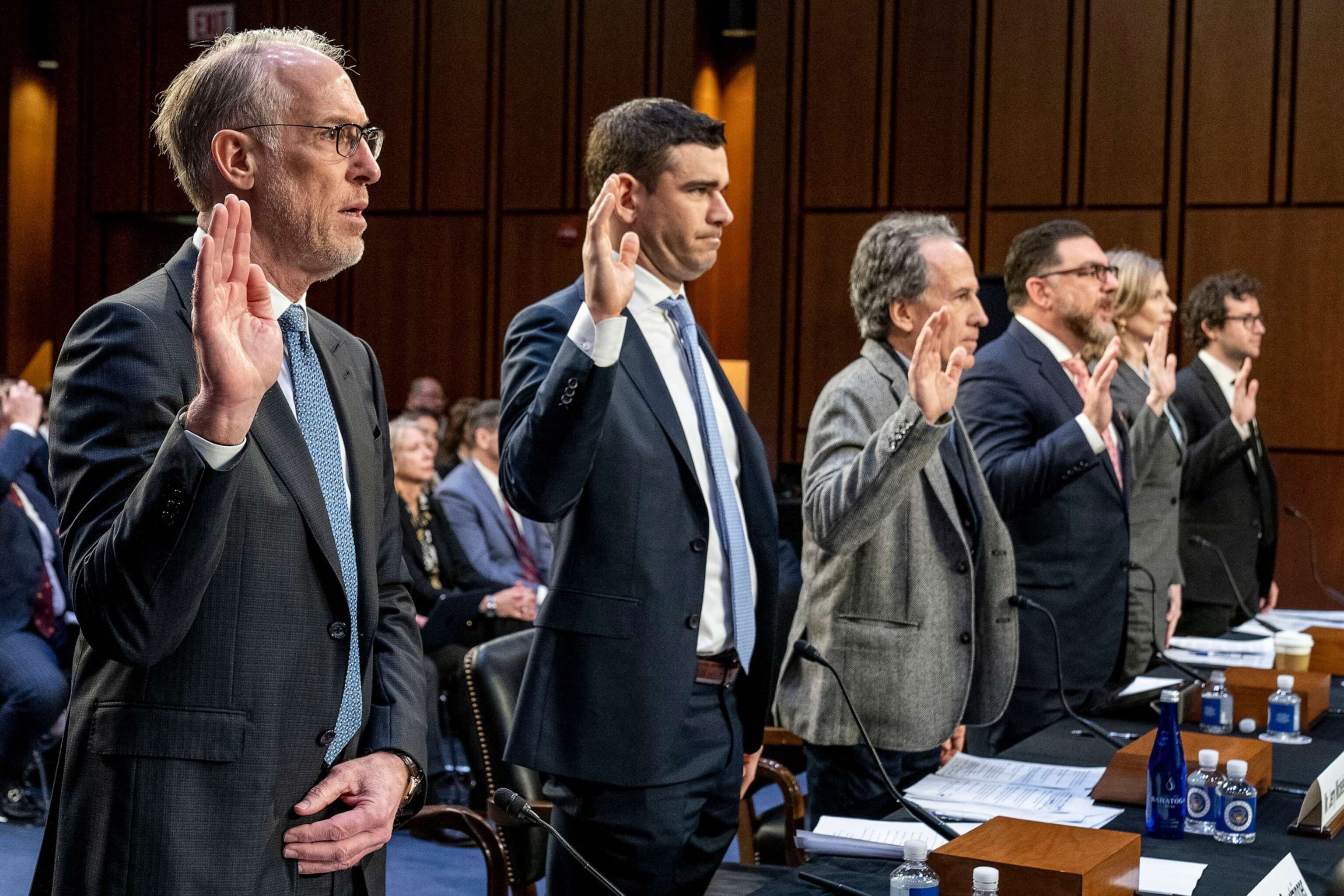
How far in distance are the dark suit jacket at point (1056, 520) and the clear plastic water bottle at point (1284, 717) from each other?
539mm

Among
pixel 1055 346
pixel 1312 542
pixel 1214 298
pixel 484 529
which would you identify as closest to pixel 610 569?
pixel 1055 346

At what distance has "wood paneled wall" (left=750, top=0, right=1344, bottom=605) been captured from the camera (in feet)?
24.0

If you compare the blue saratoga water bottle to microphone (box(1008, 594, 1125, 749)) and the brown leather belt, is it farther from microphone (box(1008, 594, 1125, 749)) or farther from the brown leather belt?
the brown leather belt

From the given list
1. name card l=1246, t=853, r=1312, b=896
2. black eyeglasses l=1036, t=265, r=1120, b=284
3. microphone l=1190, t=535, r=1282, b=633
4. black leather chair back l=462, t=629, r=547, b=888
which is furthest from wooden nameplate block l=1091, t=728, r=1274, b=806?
microphone l=1190, t=535, r=1282, b=633

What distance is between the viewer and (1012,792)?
213 cm

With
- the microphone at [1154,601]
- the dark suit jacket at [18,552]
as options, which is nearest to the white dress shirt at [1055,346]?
the microphone at [1154,601]

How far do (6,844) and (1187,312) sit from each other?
476cm

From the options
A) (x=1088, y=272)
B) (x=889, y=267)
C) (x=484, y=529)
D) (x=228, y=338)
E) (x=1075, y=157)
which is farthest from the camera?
(x=1075, y=157)

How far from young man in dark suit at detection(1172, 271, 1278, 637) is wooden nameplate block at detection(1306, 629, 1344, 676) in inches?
52.0

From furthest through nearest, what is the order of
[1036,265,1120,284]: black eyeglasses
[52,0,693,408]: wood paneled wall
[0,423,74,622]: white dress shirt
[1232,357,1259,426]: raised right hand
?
[52,0,693,408]: wood paneled wall
[1232,357,1259,426]: raised right hand
[0,423,74,622]: white dress shirt
[1036,265,1120,284]: black eyeglasses

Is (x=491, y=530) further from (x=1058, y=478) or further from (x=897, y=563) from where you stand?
(x=897, y=563)

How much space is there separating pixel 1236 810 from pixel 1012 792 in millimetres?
336

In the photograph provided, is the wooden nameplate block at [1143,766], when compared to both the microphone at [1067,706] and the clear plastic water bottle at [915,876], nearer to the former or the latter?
the microphone at [1067,706]

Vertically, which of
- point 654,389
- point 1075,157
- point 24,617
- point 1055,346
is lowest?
point 24,617
